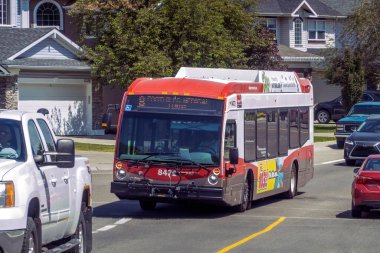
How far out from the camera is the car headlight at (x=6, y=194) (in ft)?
32.0

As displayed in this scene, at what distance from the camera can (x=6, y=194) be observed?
9.78 metres

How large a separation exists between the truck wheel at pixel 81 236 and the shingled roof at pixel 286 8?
173ft

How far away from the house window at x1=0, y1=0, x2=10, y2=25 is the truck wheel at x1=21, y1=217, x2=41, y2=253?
4007 cm

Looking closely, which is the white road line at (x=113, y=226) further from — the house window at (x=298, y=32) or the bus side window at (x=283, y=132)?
the house window at (x=298, y=32)

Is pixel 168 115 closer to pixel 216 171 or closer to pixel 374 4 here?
pixel 216 171

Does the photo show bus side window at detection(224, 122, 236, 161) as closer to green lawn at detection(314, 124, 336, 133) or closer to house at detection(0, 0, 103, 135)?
house at detection(0, 0, 103, 135)

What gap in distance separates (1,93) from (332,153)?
1433 centimetres

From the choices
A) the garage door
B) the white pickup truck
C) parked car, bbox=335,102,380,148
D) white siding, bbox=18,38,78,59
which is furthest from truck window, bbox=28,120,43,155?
white siding, bbox=18,38,78,59

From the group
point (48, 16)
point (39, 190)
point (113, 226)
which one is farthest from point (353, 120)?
point (39, 190)

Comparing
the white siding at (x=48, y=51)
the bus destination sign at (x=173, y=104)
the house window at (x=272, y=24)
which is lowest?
the bus destination sign at (x=173, y=104)

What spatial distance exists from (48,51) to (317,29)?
3006 cm

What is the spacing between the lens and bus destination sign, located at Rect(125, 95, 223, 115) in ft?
62.6

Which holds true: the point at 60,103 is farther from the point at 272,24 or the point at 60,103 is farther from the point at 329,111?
the point at 272,24

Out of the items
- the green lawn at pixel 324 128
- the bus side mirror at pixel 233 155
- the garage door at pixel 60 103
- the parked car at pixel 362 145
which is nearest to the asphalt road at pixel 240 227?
the bus side mirror at pixel 233 155
